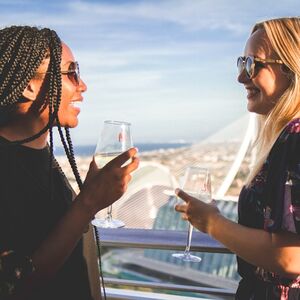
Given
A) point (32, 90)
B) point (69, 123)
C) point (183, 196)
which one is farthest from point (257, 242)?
point (32, 90)

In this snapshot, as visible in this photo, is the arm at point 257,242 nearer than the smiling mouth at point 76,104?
Yes

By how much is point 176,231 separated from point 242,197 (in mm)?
643

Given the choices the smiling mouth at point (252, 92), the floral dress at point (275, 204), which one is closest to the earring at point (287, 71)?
the smiling mouth at point (252, 92)

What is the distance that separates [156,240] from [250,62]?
81cm

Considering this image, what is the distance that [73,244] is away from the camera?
1199 mm

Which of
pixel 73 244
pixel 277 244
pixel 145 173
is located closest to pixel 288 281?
pixel 277 244

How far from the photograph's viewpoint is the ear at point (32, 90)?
1355 mm

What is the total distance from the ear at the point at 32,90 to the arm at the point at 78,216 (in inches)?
12.7

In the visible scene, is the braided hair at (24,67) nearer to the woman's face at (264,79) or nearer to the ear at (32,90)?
the ear at (32,90)

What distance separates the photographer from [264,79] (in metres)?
1.54

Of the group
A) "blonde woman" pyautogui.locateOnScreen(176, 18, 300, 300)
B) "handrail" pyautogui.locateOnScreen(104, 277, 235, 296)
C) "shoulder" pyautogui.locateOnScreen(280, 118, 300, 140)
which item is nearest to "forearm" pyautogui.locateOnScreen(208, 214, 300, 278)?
"blonde woman" pyautogui.locateOnScreen(176, 18, 300, 300)

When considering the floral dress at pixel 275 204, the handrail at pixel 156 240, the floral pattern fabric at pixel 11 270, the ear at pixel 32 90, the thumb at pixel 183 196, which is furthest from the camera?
the handrail at pixel 156 240

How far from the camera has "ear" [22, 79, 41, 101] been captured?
1.36 meters


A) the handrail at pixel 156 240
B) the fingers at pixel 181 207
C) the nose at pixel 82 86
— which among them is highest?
the nose at pixel 82 86
